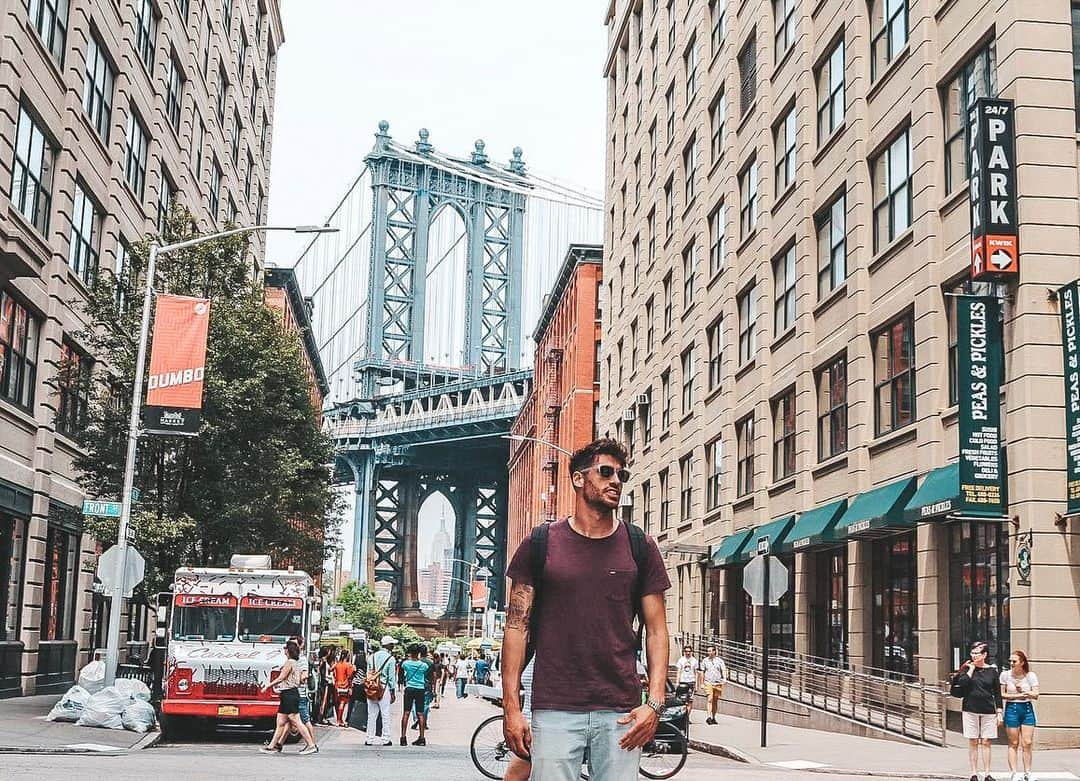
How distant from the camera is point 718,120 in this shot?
44969 mm

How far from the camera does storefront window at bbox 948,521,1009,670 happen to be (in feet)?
71.8

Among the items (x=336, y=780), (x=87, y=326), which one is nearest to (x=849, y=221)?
(x=87, y=326)

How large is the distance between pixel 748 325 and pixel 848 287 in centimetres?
990

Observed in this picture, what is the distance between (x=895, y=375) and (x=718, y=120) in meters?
19.9

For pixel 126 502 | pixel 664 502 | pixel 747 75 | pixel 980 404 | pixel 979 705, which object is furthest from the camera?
pixel 664 502

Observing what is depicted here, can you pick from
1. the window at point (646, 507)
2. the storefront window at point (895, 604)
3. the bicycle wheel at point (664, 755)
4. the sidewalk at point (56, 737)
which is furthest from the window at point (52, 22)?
the window at point (646, 507)

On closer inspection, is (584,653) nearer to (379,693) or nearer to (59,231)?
(379,693)

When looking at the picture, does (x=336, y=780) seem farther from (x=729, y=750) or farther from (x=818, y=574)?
(x=818, y=574)

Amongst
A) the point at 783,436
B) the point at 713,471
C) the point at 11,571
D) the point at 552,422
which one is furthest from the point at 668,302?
the point at 552,422

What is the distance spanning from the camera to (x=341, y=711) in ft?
93.6

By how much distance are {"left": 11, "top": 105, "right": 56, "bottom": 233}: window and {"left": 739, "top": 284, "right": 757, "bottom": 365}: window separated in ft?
61.2

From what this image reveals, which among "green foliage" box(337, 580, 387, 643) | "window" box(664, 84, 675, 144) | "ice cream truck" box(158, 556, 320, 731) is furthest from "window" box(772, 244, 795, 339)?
"green foliage" box(337, 580, 387, 643)

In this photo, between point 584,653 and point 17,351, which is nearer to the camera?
point 584,653

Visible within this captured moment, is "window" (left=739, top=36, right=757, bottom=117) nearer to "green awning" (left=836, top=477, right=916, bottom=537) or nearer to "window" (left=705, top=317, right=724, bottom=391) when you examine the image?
"window" (left=705, top=317, right=724, bottom=391)
